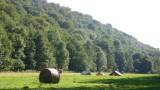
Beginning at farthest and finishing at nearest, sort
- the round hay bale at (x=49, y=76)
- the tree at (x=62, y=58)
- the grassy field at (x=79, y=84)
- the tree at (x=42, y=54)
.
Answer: the tree at (x=62, y=58)
the tree at (x=42, y=54)
the round hay bale at (x=49, y=76)
the grassy field at (x=79, y=84)

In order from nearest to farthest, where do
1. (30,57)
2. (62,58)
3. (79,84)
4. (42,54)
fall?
(79,84) → (30,57) → (42,54) → (62,58)

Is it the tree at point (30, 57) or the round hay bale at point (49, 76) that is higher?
the tree at point (30, 57)

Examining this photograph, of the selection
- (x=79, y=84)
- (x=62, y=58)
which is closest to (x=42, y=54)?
(x=62, y=58)

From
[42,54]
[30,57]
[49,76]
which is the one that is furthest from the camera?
[42,54]

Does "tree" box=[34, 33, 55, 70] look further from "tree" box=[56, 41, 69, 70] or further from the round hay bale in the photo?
the round hay bale

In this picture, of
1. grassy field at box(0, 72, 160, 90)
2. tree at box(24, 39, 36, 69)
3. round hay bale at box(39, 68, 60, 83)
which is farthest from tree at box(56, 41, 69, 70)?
round hay bale at box(39, 68, 60, 83)

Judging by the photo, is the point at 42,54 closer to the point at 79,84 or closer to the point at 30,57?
the point at 30,57

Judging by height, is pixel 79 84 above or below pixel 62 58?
below

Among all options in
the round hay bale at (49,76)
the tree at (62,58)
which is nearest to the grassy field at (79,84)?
the round hay bale at (49,76)

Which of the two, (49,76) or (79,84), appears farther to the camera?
(49,76)

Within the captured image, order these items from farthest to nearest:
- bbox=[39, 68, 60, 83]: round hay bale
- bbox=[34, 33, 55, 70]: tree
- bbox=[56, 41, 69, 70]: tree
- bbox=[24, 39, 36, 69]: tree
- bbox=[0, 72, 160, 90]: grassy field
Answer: bbox=[56, 41, 69, 70]: tree, bbox=[34, 33, 55, 70]: tree, bbox=[24, 39, 36, 69]: tree, bbox=[39, 68, 60, 83]: round hay bale, bbox=[0, 72, 160, 90]: grassy field

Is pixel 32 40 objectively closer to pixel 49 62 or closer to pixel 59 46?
pixel 49 62

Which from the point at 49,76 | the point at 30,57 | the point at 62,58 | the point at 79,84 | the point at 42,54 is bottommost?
the point at 79,84

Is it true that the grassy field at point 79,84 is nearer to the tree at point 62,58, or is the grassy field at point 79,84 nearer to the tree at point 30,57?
the tree at point 30,57
